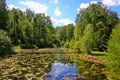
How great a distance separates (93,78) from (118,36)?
19.0 ft

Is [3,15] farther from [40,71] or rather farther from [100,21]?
[40,71]

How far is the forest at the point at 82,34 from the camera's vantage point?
19812 millimetres

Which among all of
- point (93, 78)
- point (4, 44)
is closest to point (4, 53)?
point (4, 44)

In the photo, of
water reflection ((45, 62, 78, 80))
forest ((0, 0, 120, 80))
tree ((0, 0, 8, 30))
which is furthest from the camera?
tree ((0, 0, 8, 30))

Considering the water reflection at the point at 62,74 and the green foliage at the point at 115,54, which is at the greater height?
the green foliage at the point at 115,54

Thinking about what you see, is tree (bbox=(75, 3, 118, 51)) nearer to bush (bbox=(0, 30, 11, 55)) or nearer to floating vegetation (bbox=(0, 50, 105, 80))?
floating vegetation (bbox=(0, 50, 105, 80))

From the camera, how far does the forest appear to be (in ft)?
65.0

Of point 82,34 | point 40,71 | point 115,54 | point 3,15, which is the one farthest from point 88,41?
point 3,15

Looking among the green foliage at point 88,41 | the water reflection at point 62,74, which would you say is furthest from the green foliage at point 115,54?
the green foliage at point 88,41

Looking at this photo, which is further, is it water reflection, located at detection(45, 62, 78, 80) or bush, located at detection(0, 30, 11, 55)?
bush, located at detection(0, 30, 11, 55)

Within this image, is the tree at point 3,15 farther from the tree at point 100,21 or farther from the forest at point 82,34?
the tree at point 100,21

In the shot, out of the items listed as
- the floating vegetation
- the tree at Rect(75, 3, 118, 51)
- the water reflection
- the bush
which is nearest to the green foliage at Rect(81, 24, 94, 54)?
the tree at Rect(75, 3, 118, 51)

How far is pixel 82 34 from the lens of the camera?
200ft

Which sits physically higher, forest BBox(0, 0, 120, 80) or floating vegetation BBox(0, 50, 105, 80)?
forest BBox(0, 0, 120, 80)
